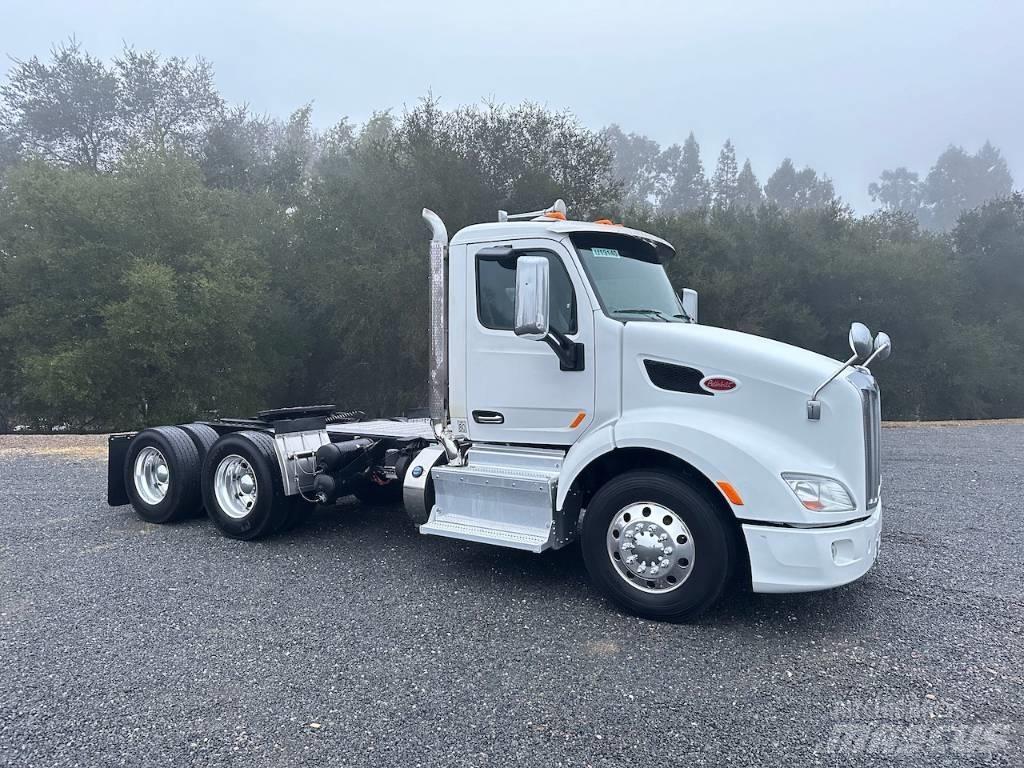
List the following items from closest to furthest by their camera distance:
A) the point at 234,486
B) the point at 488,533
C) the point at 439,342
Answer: the point at 488,533, the point at 439,342, the point at 234,486

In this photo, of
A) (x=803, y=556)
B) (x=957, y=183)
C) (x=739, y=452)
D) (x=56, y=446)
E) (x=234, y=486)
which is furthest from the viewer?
(x=957, y=183)

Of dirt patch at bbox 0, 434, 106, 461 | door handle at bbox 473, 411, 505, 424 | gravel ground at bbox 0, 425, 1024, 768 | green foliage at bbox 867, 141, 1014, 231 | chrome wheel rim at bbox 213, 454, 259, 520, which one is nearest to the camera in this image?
gravel ground at bbox 0, 425, 1024, 768

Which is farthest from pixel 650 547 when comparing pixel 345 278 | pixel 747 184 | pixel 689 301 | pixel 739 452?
pixel 747 184

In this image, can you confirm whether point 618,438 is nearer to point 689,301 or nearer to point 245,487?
point 689,301

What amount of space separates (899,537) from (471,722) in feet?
16.8

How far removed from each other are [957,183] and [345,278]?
14277 centimetres

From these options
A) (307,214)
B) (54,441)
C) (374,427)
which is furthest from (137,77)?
(374,427)

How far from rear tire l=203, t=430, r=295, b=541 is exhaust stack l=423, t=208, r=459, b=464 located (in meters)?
1.64

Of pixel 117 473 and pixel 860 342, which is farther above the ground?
pixel 860 342

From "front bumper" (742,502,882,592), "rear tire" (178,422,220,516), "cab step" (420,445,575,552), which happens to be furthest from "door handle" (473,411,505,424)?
"rear tire" (178,422,220,516)

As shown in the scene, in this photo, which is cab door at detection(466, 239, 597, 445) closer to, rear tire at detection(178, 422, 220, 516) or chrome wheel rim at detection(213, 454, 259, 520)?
chrome wheel rim at detection(213, 454, 259, 520)

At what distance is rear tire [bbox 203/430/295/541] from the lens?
6309 mm

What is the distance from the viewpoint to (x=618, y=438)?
15.7 ft

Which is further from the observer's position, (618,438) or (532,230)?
(532,230)
